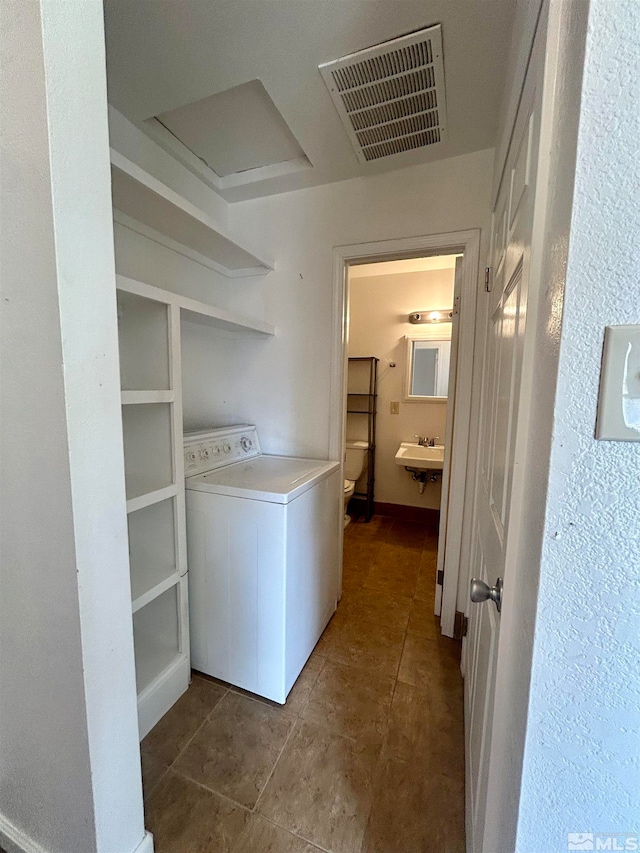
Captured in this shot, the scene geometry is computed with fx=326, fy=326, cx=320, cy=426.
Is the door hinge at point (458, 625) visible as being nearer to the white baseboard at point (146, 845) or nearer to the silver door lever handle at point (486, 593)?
the silver door lever handle at point (486, 593)

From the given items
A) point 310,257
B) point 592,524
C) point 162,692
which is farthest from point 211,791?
point 310,257

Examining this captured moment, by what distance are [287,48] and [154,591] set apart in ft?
6.65

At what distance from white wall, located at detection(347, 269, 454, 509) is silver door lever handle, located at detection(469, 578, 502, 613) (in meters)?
2.54

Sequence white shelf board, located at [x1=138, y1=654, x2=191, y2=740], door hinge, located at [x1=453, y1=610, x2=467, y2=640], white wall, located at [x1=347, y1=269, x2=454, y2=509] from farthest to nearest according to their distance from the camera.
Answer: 1. white wall, located at [x1=347, y1=269, x2=454, y2=509]
2. door hinge, located at [x1=453, y1=610, x2=467, y2=640]
3. white shelf board, located at [x1=138, y1=654, x2=191, y2=740]

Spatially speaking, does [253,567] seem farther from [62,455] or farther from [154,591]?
[62,455]

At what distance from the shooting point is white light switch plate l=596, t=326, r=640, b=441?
37cm

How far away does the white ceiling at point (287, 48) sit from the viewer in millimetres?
1008

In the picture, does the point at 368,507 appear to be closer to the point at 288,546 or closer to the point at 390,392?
the point at 390,392

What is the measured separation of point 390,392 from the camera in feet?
10.8

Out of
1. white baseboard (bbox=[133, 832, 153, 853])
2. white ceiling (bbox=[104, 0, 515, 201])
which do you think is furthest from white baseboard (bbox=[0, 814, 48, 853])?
white ceiling (bbox=[104, 0, 515, 201])

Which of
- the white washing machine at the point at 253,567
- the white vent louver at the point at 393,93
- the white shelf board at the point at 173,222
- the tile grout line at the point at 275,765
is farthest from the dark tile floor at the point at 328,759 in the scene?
the white vent louver at the point at 393,93

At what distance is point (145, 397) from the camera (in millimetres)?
1165

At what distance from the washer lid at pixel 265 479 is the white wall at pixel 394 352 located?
158cm

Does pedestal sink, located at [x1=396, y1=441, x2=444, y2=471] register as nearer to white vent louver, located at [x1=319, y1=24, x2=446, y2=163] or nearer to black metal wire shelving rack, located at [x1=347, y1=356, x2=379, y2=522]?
black metal wire shelving rack, located at [x1=347, y1=356, x2=379, y2=522]
